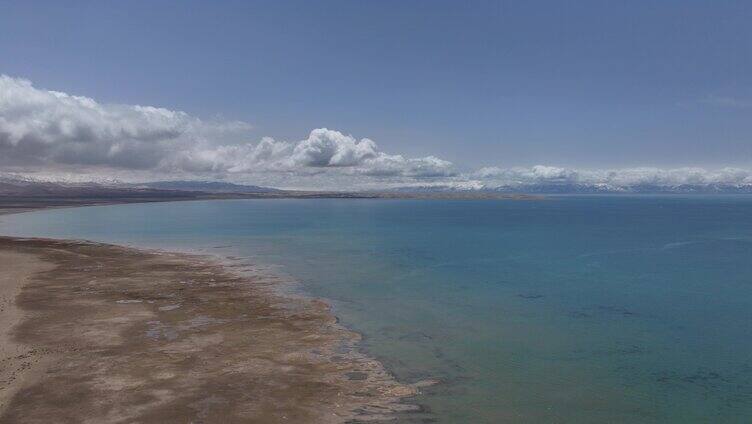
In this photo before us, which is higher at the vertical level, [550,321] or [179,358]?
[179,358]

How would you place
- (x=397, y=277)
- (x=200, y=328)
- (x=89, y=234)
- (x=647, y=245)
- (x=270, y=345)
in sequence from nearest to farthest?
(x=270, y=345)
(x=200, y=328)
(x=397, y=277)
(x=647, y=245)
(x=89, y=234)

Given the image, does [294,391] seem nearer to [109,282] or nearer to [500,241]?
[109,282]

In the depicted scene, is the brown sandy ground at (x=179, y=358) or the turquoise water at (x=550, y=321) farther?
the turquoise water at (x=550, y=321)

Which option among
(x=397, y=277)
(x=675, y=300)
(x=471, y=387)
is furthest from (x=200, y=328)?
(x=675, y=300)

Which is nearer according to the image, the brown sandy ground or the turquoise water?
the brown sandy ground

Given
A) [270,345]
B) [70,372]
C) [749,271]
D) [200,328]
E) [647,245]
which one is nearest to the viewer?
[70,372]

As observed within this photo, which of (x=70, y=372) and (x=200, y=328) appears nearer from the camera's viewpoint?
(x=70, y=372)

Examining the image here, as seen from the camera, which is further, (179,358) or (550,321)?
(550,321)

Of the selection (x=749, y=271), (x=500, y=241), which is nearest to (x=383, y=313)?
(x=749, y=271)
